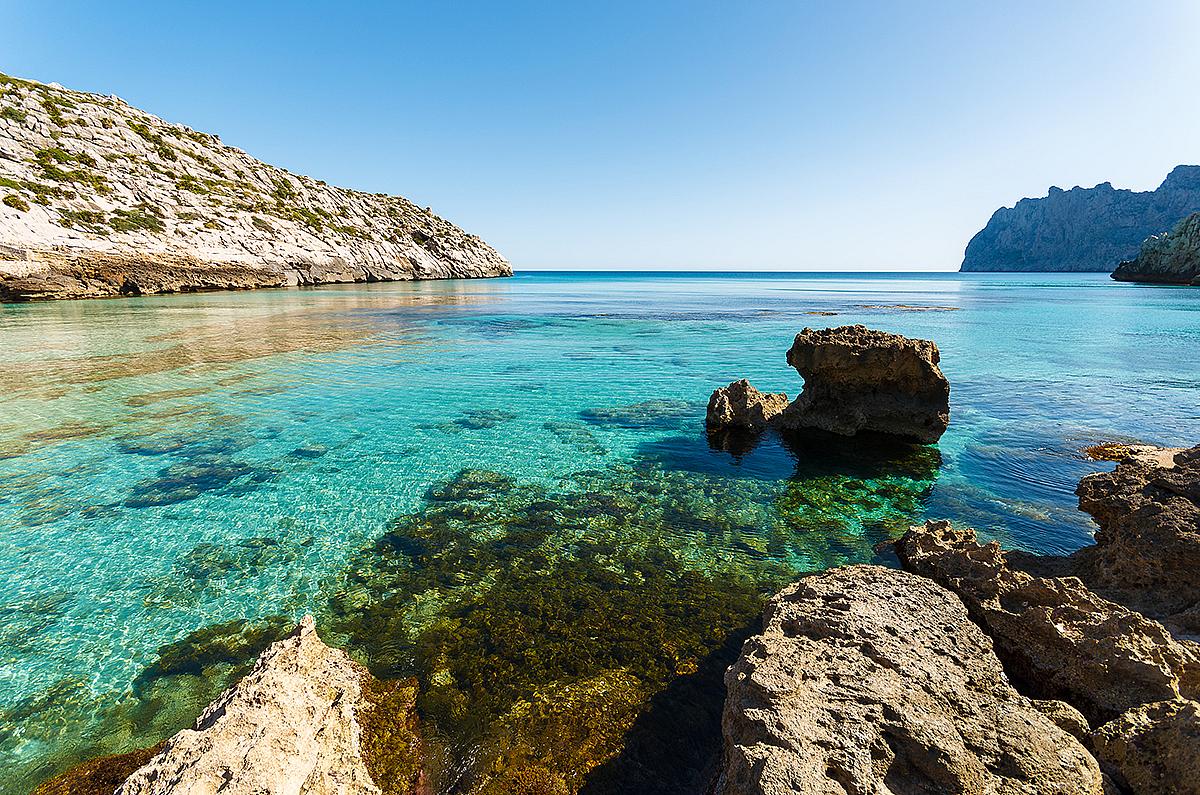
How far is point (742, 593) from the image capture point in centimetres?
700

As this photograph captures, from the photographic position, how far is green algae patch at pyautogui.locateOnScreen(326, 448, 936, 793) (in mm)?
4684

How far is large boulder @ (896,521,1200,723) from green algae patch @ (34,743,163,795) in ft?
24.1

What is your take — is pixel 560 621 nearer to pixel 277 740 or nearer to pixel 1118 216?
pixel 277 740

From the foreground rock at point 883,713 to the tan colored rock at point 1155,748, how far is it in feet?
0.86

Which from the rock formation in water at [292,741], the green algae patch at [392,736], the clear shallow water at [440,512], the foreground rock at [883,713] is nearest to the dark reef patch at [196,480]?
the clear shallow water at [440,512]

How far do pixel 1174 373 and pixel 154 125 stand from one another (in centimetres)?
10887

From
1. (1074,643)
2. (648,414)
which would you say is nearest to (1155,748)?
(1074,643)

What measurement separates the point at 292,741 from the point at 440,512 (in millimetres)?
5740

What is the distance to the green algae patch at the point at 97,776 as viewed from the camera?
4.22 m

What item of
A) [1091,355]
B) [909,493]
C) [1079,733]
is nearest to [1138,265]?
[1091,355]

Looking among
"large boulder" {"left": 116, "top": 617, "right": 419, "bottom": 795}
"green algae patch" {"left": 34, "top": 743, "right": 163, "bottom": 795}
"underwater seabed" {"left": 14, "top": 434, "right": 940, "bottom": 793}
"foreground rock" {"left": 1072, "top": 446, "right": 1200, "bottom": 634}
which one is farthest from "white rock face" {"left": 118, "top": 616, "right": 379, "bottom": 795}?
"foreground rock" {"left": 1072, "top": 446, "right": 1200, "bottom": 634}

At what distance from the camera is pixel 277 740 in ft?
12.1

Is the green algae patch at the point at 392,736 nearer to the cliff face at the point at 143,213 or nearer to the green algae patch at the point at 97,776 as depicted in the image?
the green algae patch at the point at 97,776

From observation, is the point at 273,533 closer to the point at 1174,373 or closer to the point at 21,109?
the point at 1174,373
